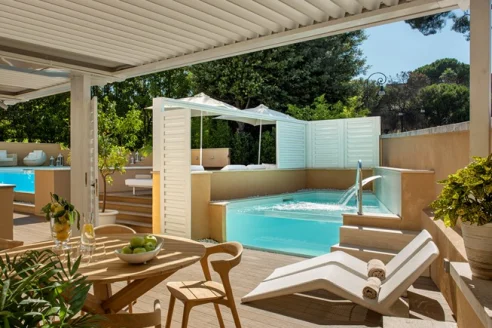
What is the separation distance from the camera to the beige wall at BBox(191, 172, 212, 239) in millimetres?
6598

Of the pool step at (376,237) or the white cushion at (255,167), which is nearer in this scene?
the pool step at (376,237)

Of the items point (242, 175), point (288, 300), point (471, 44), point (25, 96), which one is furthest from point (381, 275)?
point (25, 96)

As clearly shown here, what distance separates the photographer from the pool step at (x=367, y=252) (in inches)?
183

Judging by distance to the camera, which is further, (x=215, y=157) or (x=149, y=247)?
(x=215, y=157)

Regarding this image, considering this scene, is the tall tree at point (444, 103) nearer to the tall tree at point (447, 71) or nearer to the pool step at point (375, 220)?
the tall tree at point (447, 71)

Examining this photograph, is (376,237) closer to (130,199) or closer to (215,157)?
(130,199)

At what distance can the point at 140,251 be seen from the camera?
7.28 ft

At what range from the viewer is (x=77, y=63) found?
16.9 ft

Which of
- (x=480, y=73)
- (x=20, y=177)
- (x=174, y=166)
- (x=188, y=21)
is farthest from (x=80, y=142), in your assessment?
(x=20, y=177)

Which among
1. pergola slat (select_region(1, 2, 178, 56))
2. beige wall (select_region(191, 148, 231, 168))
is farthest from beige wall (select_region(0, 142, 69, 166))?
pergola slat (select_region(1, 2, 178, 56))

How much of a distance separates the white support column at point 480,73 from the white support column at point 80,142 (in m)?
4.90

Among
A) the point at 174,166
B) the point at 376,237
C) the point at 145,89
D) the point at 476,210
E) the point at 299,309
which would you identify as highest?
the point at 145,89

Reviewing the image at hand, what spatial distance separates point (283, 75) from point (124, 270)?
16366 millimetres

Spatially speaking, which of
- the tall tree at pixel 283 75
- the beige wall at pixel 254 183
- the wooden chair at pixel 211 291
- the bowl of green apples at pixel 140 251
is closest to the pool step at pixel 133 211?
the beige wall at pixel 254 183
